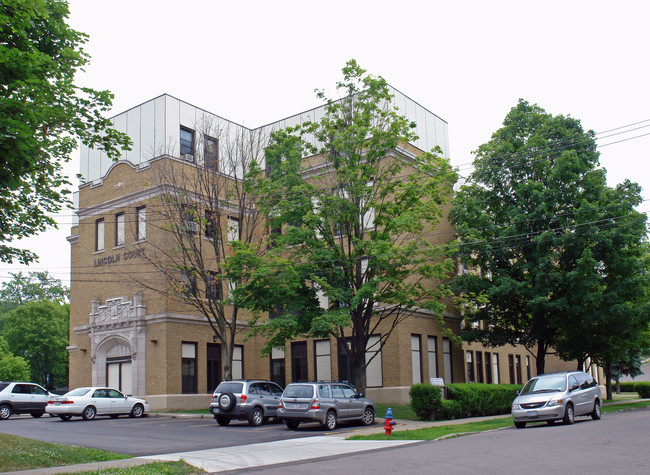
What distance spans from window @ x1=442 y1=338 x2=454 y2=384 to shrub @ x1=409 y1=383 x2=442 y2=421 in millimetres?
10097

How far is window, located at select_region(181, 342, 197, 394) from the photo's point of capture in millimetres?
35688

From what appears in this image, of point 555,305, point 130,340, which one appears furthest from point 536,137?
point 130,340

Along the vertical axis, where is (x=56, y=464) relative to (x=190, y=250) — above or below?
below

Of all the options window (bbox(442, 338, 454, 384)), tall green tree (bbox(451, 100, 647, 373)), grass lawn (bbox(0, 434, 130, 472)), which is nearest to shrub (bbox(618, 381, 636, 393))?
tall green tree (bbox(451, 100, 647, 373))

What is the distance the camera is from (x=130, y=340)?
36.1 metres

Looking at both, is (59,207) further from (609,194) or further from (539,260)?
(609,194)

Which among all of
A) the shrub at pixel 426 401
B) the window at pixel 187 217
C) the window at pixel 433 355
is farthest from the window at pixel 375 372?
the window at pixel 187 217

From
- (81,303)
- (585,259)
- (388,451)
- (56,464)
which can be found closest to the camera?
(56,464)

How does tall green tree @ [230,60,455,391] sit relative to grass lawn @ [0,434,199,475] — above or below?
above

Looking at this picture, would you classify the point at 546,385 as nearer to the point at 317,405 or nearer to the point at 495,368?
the point at 317,405

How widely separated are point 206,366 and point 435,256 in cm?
1635

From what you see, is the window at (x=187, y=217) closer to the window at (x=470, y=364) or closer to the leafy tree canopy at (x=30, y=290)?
the window at (x=470, y=364)

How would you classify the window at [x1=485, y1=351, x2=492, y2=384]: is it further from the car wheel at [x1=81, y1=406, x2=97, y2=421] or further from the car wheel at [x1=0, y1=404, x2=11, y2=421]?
the car wheel at [x1=0, y1=404, x2=11, y2=421]

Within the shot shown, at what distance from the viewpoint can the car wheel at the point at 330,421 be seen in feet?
74.6
